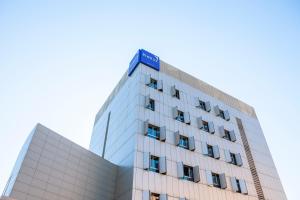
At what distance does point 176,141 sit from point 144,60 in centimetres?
1129

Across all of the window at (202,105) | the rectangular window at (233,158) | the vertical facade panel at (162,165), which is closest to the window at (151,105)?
the vertical facade panel at (162,165)

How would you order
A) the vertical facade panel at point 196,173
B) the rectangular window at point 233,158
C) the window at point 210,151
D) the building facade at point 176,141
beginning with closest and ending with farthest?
the building facade at point 176,141 → the vertical facade panel at point 196,173 → the window at point 210,151 → the rectangular window at point 233,158

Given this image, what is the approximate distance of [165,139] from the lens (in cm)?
2438

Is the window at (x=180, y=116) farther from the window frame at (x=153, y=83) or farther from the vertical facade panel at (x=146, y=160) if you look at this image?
the vertical facade panel at (x=146, y=160)

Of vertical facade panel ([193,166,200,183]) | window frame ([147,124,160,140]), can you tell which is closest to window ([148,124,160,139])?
window frame ([147,124,160,140])

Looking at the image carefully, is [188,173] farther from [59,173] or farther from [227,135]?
[59,173]

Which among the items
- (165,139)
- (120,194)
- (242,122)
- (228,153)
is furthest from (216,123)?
(120,194)

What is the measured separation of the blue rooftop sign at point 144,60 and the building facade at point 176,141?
0.42ft

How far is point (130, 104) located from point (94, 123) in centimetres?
1365

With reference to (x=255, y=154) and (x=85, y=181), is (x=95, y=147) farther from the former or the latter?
(x=255, y=154)

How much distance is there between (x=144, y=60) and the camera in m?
30.3

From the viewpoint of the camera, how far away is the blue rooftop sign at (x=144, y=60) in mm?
30219

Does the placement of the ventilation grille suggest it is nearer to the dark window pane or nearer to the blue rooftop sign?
the dark window pane

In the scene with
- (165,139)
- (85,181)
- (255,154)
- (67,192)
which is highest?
(255,154)
